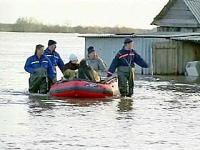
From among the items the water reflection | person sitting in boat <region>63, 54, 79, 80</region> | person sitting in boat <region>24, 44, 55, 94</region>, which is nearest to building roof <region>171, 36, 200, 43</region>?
the water reflection

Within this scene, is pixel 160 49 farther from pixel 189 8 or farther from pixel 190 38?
pixel 189 8

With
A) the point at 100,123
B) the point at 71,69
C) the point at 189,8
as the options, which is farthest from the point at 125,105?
Answer: the point at 189,8

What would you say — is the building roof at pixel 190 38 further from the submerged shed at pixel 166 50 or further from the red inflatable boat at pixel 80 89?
the red inflatable boat at pixel 80 89

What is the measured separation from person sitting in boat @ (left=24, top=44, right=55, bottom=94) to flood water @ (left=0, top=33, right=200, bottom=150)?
0.59m

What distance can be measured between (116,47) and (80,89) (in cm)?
1873

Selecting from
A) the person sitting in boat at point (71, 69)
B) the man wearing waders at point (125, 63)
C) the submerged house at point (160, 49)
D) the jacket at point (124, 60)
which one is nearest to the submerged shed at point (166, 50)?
the submerged house at point (160, 49)

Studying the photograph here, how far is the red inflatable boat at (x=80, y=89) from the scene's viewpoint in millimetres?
21438

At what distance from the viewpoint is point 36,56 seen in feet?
72.9

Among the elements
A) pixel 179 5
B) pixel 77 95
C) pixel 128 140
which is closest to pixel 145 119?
pixel 128 140

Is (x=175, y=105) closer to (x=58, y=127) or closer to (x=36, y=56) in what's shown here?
(x=36, y=56)

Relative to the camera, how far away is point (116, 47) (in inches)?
1578

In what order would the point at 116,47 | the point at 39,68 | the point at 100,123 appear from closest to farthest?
the point at 100,123
the point at 39,68
the point at 116,47

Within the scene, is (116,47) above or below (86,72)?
above

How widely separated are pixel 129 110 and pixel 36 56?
14.1ft
